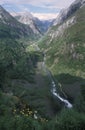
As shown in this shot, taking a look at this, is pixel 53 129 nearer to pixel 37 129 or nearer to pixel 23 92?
pixel 37 129

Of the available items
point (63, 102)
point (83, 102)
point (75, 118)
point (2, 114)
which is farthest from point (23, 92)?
point (75, 118)

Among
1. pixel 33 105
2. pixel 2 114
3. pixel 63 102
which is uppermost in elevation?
pixel 2 114

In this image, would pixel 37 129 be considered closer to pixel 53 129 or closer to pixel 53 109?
pixel 53 129

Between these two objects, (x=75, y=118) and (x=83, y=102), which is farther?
(x=83, y=102)

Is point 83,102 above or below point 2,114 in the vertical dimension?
below

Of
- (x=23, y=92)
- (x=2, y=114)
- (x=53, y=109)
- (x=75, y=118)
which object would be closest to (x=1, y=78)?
(x=23, y=92)

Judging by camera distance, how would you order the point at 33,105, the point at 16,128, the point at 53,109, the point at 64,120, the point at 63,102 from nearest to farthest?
the point at 16,128 < the point at 64,120 < the point at 33,105 < the point at 53,109 < the point at 63,102

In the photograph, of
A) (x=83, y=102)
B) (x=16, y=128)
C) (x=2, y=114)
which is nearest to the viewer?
(x=16, y=128)

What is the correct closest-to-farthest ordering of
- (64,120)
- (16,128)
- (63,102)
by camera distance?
(16,128), (64,120), (63,102)

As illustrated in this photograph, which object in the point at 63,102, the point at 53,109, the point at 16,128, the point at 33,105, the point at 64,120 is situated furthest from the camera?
the point at 63,102
